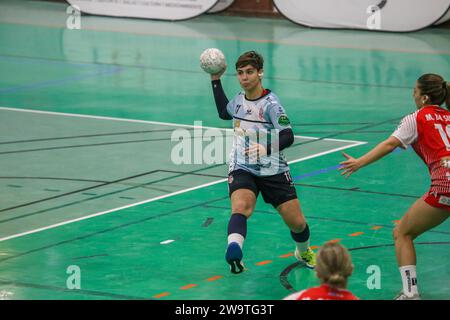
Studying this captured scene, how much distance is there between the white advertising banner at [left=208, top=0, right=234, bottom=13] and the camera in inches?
1344

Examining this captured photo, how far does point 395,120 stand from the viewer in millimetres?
18812

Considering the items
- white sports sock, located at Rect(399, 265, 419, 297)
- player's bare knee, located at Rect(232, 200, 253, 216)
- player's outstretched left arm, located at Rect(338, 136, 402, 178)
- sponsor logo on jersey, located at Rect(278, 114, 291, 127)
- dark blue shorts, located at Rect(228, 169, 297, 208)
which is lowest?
white sports sock, located at Rect(399, 265, 419, 297)

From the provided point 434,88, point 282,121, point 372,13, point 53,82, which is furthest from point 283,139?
point 372,13

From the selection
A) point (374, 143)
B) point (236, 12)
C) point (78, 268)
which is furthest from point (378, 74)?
point (78, 268)

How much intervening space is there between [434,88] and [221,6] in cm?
2498

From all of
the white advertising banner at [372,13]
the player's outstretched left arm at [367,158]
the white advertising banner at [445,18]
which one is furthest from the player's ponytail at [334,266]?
the white advertising banner at [445,18]

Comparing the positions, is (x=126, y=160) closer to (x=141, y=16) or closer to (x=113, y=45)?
(x=113, y=45)

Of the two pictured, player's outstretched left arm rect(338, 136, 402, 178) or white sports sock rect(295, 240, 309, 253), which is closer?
player's outstretched left arm rect(338, 136, 402, 178)

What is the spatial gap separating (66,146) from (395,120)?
585 cm

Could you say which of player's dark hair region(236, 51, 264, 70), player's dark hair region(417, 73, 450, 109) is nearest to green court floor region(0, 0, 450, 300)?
player's dark hair region(417, 73, 450, 109)

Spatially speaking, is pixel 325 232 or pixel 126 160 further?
pixel 126 160

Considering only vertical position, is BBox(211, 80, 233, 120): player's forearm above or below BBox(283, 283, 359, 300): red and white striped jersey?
above

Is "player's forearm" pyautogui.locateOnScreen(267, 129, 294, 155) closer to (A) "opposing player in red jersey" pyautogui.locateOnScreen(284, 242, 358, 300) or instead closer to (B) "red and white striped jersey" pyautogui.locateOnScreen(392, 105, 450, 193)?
(B) "red and white striped jersey" pyautogui.locateOnScreen(392, 105, 450, 193)

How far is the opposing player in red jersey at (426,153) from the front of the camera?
9.67 metres
